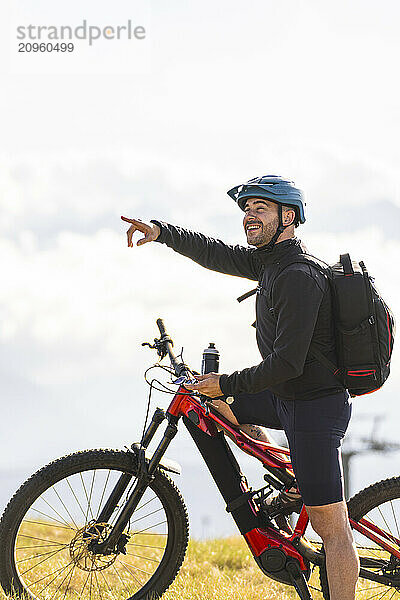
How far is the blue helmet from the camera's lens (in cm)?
440

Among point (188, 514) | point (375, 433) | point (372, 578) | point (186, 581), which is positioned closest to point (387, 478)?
point (372, 578)

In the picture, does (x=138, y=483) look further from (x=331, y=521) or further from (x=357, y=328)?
(x=357, y=328)

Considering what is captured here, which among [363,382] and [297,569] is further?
[297,569]

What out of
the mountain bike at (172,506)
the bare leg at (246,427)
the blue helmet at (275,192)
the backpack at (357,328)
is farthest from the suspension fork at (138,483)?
the blue helmet at (275,192)

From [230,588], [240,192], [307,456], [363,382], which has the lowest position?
[230,588]

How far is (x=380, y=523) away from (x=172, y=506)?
1.39m

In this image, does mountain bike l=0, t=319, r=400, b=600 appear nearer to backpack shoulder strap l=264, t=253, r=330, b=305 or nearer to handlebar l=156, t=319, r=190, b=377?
handlebar l=156, t=319, r=190, b=377

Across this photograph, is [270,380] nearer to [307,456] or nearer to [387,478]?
[307,456]

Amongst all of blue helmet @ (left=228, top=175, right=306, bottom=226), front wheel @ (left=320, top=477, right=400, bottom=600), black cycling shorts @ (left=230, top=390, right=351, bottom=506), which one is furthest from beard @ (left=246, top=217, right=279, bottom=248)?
front wheel @ (left=320, top=477, right=400, bottom=600)

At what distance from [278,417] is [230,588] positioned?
183 cm

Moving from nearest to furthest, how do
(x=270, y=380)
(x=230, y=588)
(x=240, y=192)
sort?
(x=270, y=380) → (x=240, y=192) → (x=230, y=588)

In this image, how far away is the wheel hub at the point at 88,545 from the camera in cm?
481

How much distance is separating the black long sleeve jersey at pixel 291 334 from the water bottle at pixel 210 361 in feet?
0.97

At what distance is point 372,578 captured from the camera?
16.1 feet
